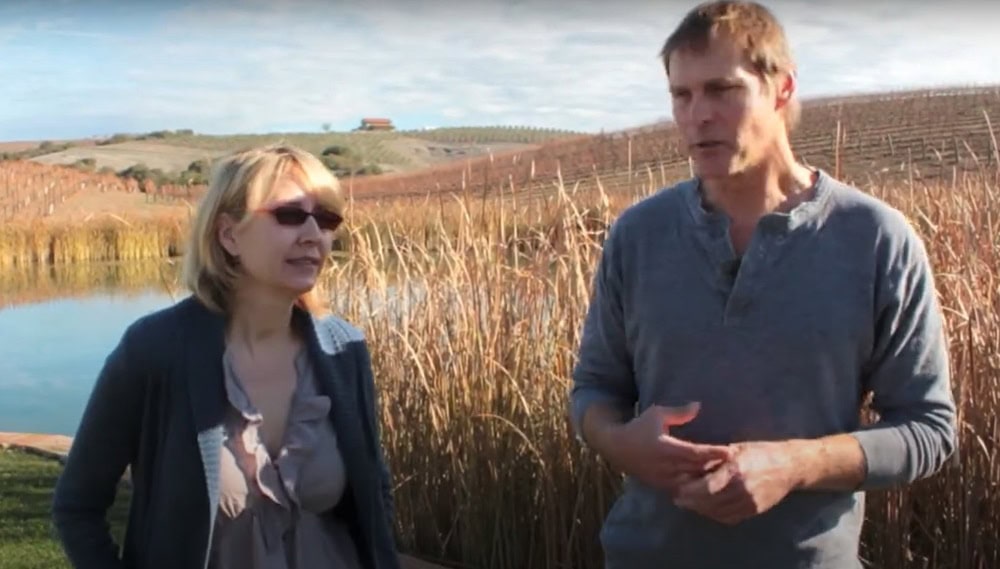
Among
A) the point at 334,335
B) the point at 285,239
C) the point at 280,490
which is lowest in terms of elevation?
→ the point at 280,490

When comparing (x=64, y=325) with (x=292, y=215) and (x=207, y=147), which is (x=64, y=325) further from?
(x=207, y=147)

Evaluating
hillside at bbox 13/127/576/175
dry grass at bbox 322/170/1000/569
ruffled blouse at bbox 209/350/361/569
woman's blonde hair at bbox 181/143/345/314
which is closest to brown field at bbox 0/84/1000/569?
dry grass at bbox 322/170/1000/569

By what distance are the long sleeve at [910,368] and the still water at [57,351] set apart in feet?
17.0

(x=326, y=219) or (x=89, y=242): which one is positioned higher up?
(x=326, y=219)

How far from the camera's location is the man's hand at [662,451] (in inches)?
62.5

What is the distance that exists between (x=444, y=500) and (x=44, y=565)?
1624mm

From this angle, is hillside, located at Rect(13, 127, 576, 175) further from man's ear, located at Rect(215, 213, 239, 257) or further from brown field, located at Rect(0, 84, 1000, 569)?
man's ear, located at Rect(215, 213, 239, 257)

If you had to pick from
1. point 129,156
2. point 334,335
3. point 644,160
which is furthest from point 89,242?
point 129,156

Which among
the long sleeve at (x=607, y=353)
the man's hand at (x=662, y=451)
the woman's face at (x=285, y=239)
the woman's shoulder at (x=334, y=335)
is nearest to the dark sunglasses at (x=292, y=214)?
the woman's face at (x=285, y=239)

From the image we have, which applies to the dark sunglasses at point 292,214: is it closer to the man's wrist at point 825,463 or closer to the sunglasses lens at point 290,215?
the sunglasses lens at point 290,215

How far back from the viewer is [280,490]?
199 centimetres

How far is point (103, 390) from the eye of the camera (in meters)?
2.00

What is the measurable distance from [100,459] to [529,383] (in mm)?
2109

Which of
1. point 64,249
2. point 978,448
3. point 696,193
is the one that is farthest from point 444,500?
point 64,249
